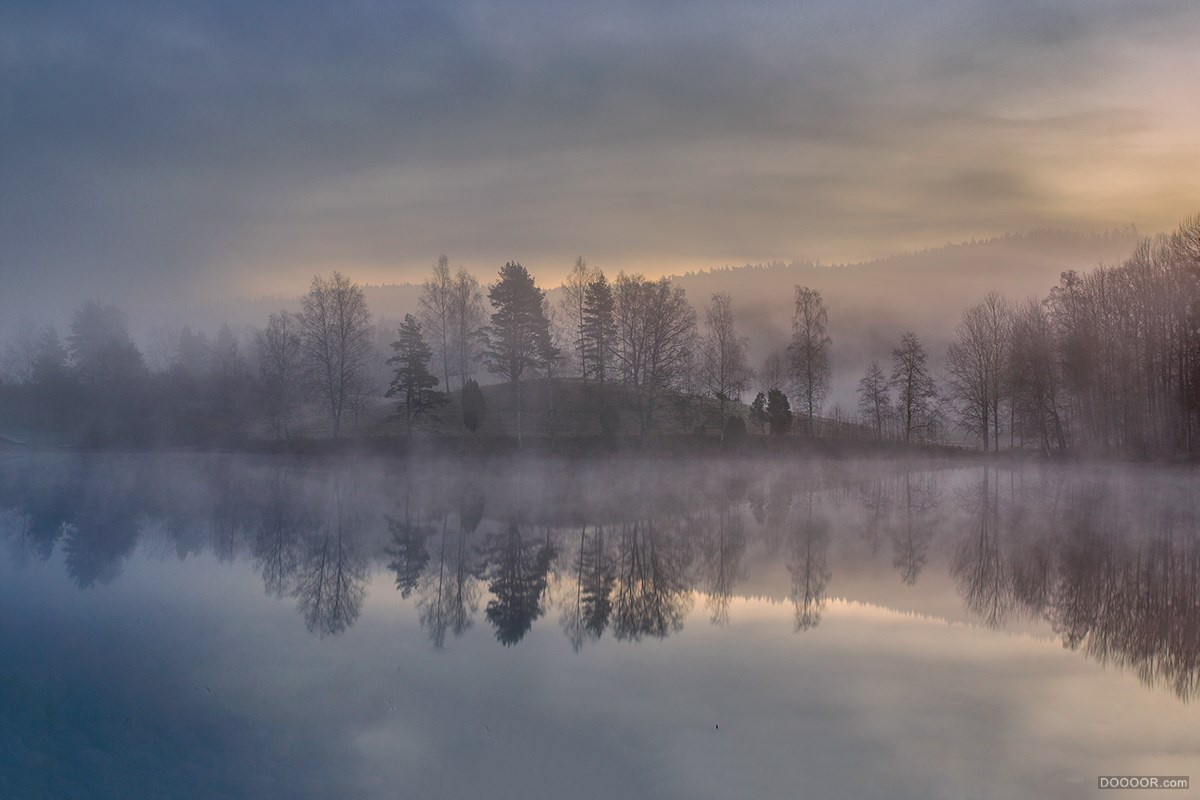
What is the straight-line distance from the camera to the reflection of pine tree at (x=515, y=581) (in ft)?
62.2

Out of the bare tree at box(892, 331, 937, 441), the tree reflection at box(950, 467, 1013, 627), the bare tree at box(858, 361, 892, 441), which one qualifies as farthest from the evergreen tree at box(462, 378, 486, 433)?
the tree reflection at box(950, 467, 1013, 627)

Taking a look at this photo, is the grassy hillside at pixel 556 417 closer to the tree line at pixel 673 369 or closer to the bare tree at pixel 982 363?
the tree line at pixel 673 369

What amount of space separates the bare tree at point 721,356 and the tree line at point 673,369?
137 mm

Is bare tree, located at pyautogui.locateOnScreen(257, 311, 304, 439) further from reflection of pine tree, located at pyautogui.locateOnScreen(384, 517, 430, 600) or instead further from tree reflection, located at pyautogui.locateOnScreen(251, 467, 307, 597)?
reflection of pine tree, located at pyautogui.locateOnScreen(384, 517, 430, 600)

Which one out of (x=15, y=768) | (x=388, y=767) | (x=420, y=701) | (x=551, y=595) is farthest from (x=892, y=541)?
(x=15, y=768)

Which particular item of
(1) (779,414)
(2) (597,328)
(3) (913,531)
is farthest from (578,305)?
(3) (913,531)

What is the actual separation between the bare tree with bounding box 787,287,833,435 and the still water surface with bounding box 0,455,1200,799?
137 feet

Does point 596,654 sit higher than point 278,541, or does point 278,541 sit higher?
point 278,541

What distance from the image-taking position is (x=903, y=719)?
1280cm

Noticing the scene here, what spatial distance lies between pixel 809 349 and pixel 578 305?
67.6ft

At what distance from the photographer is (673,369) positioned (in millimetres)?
68000

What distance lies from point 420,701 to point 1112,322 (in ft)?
220

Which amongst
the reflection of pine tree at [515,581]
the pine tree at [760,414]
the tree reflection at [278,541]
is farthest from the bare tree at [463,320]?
the reflection of pine tree at [515,581]

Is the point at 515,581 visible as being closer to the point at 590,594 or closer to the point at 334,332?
the point at 590,594
